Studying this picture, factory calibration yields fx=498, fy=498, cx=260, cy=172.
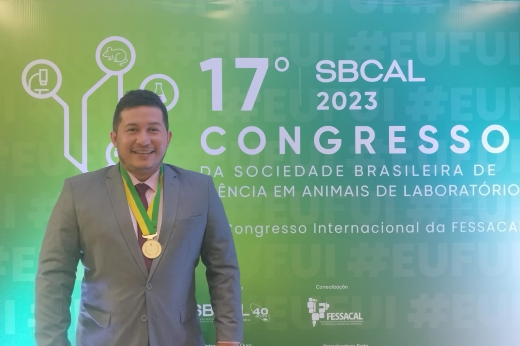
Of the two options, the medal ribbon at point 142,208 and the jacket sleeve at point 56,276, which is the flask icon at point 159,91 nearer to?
the medal ribbon at point 142,208

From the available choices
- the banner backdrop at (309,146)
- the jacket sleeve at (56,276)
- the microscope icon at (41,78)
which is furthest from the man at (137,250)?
the microscope icon at (41,78)

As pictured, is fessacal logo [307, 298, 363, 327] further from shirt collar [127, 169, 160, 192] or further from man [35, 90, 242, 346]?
shirt collar [127, 169, 160, 192]

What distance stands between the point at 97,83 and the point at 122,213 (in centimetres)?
131

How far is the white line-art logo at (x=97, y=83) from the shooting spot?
2857mm

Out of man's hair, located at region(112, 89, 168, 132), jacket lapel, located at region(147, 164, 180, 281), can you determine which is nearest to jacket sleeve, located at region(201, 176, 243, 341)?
jacket lapel, located at region(147, 164, 180, 281)

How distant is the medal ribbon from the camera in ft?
6.12

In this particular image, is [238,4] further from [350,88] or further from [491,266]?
[491,266]

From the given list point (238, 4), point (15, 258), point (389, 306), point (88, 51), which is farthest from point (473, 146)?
point (15, 258)

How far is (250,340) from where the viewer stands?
2.89 metres

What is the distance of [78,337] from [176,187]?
69 centimetres

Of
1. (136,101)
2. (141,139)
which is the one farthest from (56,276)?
(136,101)

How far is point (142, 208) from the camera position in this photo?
1.90m

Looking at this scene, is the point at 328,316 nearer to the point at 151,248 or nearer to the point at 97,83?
the point at 151,248

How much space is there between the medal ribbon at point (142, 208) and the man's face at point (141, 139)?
6 cm
